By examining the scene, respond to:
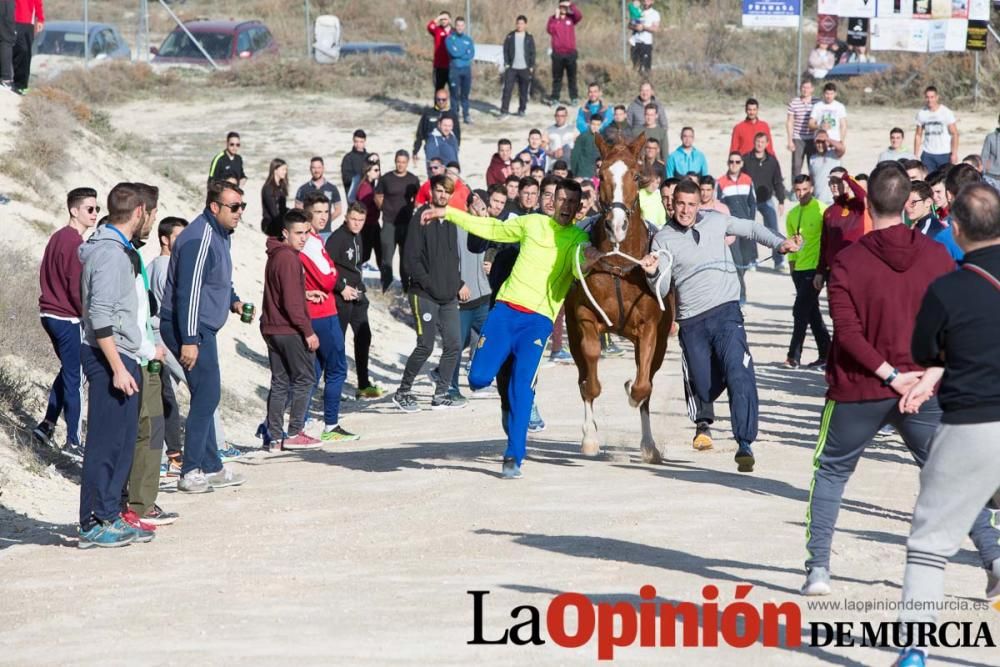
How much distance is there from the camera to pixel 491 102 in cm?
3359

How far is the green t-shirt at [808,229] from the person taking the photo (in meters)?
16.3

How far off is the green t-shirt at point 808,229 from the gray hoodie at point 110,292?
8.87 meters

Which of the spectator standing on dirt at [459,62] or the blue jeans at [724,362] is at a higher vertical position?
the spectator standing on dirt at [459,62]

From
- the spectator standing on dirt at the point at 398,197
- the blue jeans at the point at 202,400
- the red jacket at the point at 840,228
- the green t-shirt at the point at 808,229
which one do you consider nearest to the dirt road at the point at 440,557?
→ the blue jeans at the point at 202,400

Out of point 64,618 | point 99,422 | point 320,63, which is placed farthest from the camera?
point 320,63

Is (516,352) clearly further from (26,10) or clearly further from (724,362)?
(26,10)

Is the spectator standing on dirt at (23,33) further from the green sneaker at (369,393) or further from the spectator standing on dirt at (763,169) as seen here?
the spectator standing on dirt at (763,169)

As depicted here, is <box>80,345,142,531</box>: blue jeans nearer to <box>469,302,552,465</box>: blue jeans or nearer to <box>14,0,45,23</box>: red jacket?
<box>469,302,552,465</box>: blue jeans

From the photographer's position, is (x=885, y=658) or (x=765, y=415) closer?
(x=885, y=658)

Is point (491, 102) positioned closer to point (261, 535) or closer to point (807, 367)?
point (807, 367)

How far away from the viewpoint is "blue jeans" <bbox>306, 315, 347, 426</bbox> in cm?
1358

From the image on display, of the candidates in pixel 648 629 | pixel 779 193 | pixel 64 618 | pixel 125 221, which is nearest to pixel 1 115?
pixel 779 193

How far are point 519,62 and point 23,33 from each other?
475 inches

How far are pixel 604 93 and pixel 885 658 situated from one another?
27.5 m
